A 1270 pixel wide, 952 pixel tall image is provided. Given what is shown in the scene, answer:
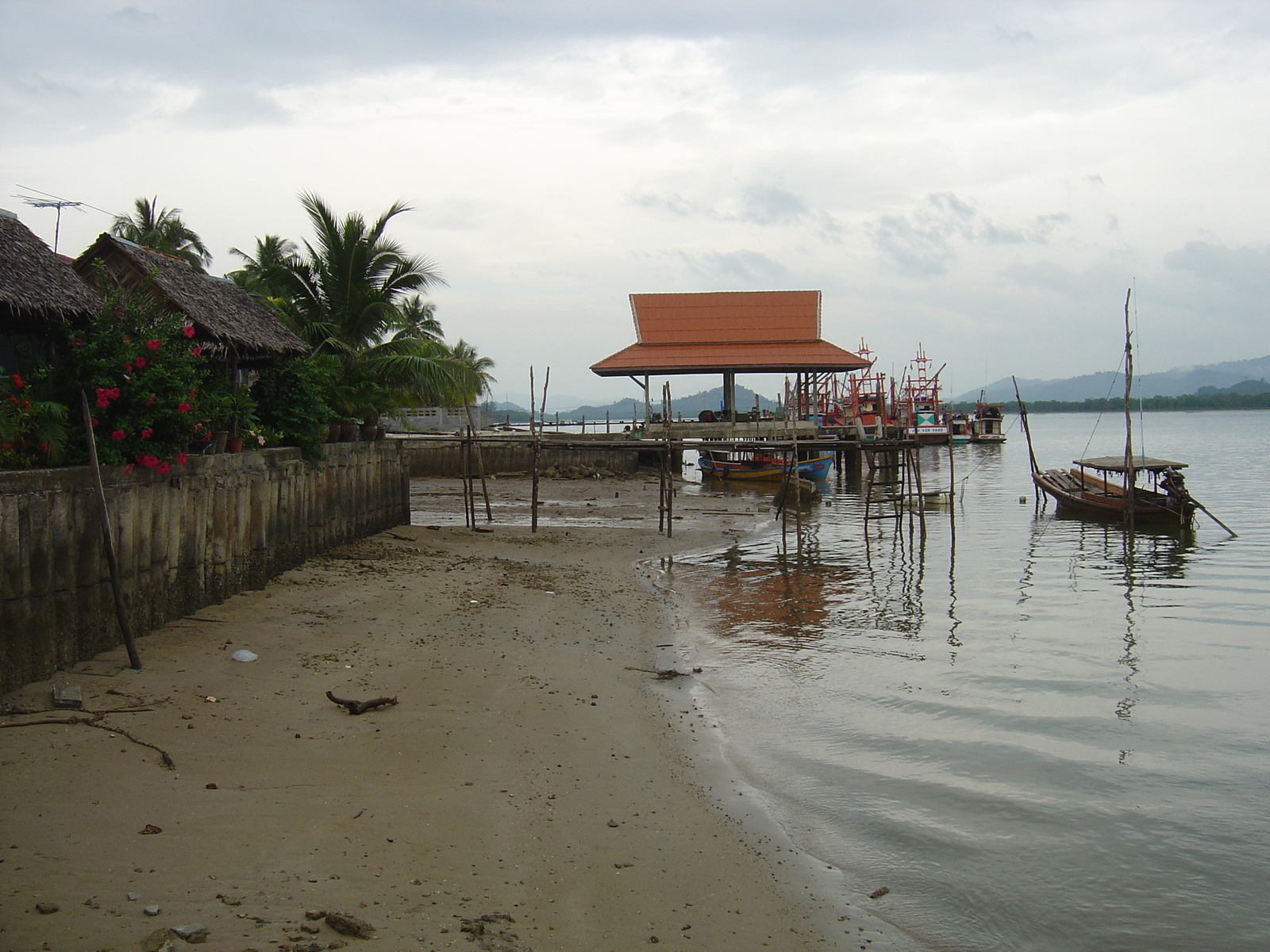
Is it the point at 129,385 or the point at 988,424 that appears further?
the point at 988,424

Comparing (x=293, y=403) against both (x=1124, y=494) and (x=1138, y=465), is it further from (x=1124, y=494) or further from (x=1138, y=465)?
(x=1124, y=494)

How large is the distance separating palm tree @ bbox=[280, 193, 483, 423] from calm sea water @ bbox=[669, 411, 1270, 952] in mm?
6438

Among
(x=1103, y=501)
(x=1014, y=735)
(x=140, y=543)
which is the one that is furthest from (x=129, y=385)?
(x=1103, y=501)

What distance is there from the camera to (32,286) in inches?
317

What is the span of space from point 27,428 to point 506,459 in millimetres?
28694

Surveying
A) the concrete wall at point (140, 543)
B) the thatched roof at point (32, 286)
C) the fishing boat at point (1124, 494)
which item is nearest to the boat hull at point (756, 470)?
the fishing boat at point (1124, 494)

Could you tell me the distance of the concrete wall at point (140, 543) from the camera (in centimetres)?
670

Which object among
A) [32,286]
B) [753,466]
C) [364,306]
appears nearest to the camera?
[32,286]

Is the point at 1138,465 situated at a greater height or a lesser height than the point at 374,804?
greater

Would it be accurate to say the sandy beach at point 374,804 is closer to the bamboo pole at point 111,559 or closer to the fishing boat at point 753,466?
the bamboo pole at point 111,559

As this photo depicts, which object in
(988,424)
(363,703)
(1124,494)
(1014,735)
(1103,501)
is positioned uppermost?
(988,424)

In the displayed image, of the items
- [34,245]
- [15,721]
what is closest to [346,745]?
[15,721]

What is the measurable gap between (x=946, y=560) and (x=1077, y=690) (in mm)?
9523

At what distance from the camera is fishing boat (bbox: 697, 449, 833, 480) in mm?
34875
